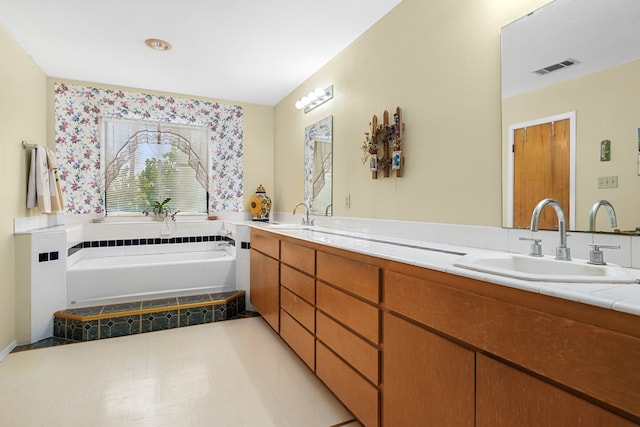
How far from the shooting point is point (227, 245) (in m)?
4.33

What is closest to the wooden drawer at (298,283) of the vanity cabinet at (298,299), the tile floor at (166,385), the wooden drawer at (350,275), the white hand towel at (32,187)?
the vanity cabinet at (298,299)

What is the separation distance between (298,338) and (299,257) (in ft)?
1.77

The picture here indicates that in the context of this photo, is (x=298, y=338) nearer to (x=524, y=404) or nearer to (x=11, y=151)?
(x=524, y=404)

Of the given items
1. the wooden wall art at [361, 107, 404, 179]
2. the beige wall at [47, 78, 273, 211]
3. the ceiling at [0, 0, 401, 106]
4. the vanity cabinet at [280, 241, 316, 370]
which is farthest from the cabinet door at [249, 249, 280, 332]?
the ceiling at [0, 0, 401, 106]

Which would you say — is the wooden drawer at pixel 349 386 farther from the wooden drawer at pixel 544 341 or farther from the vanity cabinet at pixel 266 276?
the vanity cabinet at pixel 266 276

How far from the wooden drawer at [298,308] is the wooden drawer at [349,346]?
0.09 m

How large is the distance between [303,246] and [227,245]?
7.95 ft

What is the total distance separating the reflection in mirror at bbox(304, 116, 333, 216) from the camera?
3.20 m

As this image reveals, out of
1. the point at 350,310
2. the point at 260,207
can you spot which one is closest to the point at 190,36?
the point at 260,207

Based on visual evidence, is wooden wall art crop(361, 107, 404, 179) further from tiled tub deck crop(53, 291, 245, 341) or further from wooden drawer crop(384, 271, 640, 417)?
tiled tub deck crop(53, 291, 245, 341)

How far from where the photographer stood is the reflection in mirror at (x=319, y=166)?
3.20m

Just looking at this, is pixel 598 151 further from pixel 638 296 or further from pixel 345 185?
pixel 345 185

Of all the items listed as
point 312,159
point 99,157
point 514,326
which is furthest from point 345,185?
point 99,157

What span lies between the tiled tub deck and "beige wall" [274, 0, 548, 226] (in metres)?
1.49
